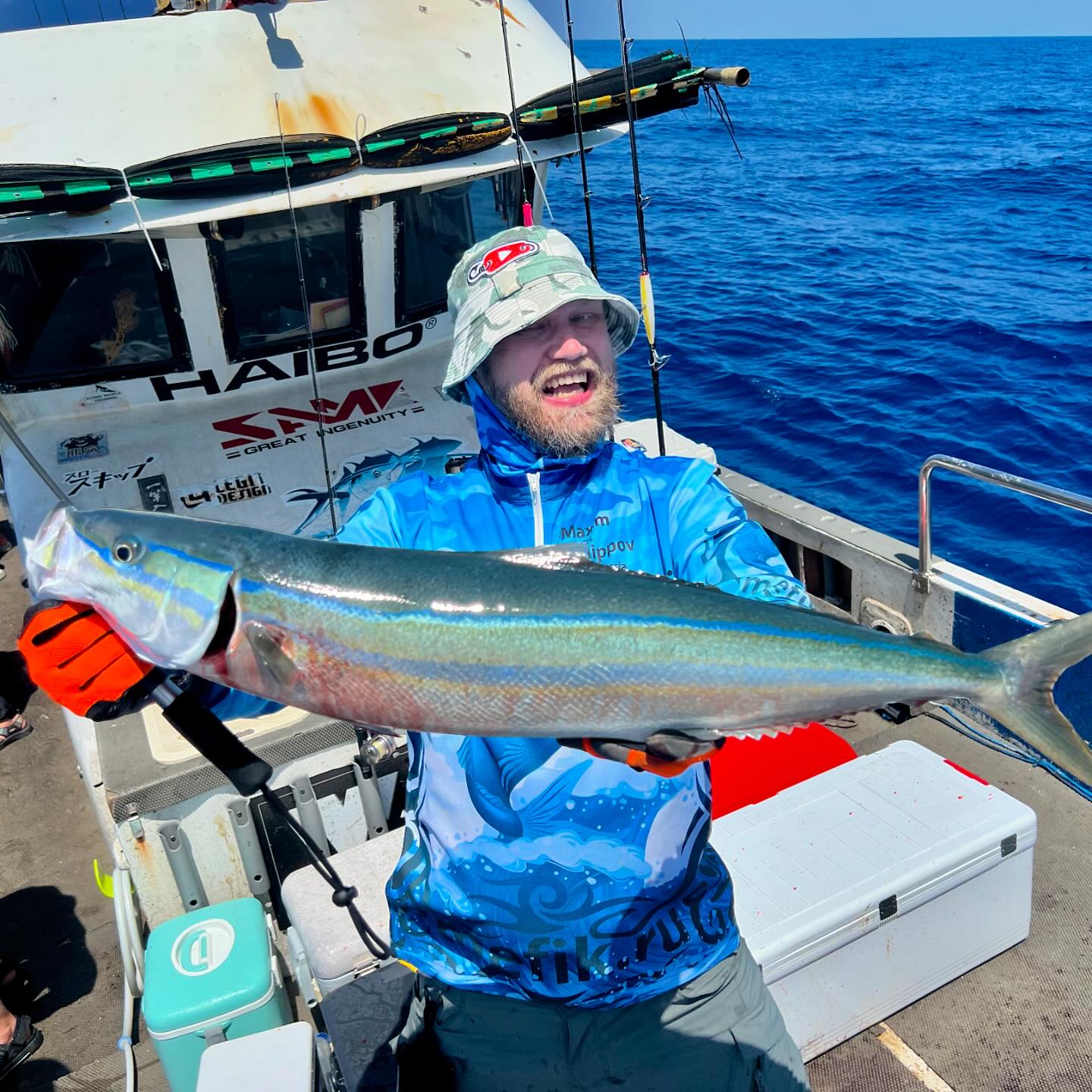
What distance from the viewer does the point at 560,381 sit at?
9.40 ft

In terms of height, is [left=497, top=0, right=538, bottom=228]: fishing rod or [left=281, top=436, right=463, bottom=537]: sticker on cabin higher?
[left=497, top=0, right=538, bottom=228]: fishing rod

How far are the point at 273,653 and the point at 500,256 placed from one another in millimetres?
1571

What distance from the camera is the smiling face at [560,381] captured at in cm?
280

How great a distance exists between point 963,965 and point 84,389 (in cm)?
705

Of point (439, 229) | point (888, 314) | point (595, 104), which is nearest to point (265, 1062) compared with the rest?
point (595, 104)

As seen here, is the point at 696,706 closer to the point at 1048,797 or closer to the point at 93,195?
the point at 1048,797

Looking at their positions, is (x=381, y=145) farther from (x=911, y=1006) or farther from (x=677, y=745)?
(x=911, y=1006)

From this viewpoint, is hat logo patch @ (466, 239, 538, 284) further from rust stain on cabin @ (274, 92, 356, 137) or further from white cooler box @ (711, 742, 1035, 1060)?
rust stain on cabin @ (274, 92, 356, 137)

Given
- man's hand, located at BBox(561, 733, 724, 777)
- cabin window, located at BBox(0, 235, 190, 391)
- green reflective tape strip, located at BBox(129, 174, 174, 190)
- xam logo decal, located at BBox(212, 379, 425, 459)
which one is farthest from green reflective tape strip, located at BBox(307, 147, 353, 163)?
man's hand, located at BBox(561, 733, 724, 777)

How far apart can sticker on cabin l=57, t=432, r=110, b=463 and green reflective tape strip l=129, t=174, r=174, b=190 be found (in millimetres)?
2206

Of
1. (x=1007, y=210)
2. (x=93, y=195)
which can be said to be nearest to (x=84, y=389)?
(x=93, y=195)

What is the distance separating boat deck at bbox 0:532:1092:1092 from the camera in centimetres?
411

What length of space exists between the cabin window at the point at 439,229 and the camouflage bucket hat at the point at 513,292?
464 cm

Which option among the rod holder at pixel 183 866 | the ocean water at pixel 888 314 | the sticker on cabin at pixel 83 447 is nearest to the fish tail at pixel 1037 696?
the rod holder at pixel 183 866
